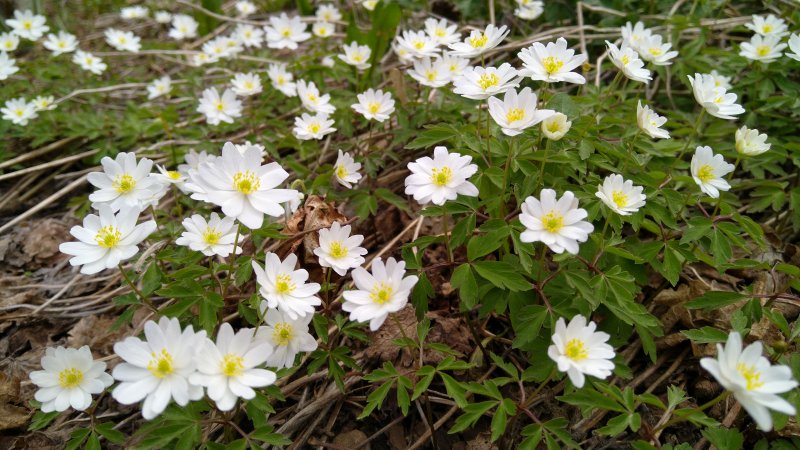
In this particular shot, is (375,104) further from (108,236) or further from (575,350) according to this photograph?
(575,350)

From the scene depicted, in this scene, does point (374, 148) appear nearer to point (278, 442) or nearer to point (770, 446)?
point (278, 442)

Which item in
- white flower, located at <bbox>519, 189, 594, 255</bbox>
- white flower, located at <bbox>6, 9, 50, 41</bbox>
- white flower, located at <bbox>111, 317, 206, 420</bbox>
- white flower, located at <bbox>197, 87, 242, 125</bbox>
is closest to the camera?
white flower, located at <bbox>111, 317, 206, 420</bbox>

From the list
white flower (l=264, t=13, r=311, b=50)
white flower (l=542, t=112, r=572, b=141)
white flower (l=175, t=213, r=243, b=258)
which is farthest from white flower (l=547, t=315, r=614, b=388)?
white flower (l=264, t=13, r=311, b=50)

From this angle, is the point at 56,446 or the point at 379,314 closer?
the point at 379,314

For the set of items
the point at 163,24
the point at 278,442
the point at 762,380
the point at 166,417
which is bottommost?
the point at 163,24

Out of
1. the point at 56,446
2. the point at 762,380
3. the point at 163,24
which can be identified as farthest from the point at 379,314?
the point at 163,24

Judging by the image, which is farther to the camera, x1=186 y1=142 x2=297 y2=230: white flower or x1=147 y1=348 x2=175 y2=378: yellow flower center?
x1=186 y1=142 x2=297 y2=230: white flower

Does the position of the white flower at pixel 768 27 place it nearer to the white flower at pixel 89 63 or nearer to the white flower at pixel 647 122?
the white flower at pixel 647 122

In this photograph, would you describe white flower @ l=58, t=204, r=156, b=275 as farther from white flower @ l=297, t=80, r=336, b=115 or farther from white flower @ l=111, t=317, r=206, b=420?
white flower @ l=297, t=80, r=336, b=115

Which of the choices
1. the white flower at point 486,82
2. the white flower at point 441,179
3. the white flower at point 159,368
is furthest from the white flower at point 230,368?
the white flower at point 486,82
